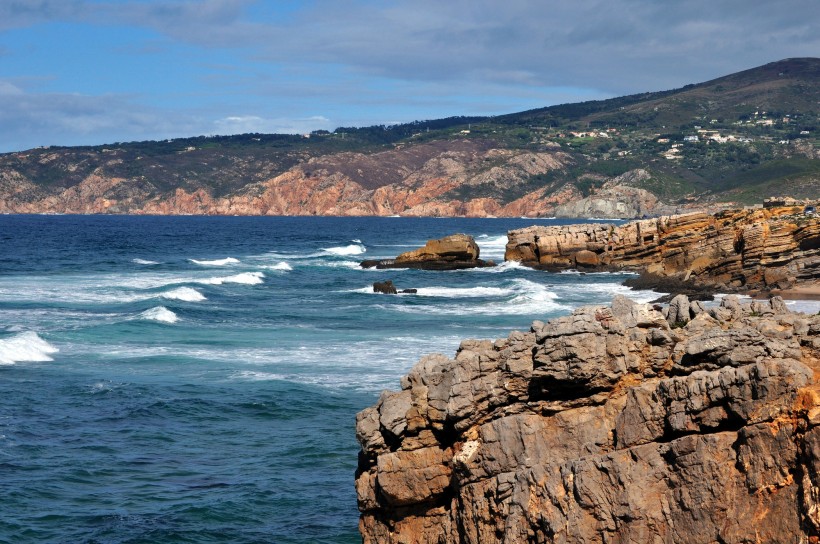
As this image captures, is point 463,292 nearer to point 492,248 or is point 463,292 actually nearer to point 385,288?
point 385,288

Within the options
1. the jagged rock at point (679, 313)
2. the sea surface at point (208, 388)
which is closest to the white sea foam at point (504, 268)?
the sea surface at point (208, 388)

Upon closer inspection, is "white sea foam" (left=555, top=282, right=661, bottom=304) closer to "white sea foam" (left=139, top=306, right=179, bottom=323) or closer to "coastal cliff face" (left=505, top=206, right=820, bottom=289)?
"coastal cliff face" (left=505, top=206, right=820, bottom=289)

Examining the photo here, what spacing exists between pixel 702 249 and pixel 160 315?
108 feet

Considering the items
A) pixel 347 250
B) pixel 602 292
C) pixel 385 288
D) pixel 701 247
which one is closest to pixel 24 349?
pixel 385 288

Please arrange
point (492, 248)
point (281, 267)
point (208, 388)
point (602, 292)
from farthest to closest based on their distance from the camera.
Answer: point (492, 248) < point (281, 267) < point (602, 292) < point (208, 388)

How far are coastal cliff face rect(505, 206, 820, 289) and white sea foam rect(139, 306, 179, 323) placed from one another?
95.2 ft

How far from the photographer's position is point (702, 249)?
59.2 metres

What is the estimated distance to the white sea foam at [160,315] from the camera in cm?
4285

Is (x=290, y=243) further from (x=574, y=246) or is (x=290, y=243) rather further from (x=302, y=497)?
(x=302, y=497)

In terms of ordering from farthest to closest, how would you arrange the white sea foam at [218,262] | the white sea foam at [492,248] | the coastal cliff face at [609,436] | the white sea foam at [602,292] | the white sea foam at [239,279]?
the white sea foam at [492,248] → the white sea foam at [218,262] → the white sea foam at [239,279] → the white sea foam at [602,292] → the coastal cliff face at [609,436]

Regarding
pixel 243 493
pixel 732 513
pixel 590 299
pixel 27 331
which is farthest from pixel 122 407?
pixel 590 299

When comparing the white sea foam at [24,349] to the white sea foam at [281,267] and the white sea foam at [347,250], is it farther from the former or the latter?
the white sea foam at [347,250]

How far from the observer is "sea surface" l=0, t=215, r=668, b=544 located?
18.2 m

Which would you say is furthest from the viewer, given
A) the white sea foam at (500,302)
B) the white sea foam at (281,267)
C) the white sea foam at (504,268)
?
the white sea foam at (281,267)
